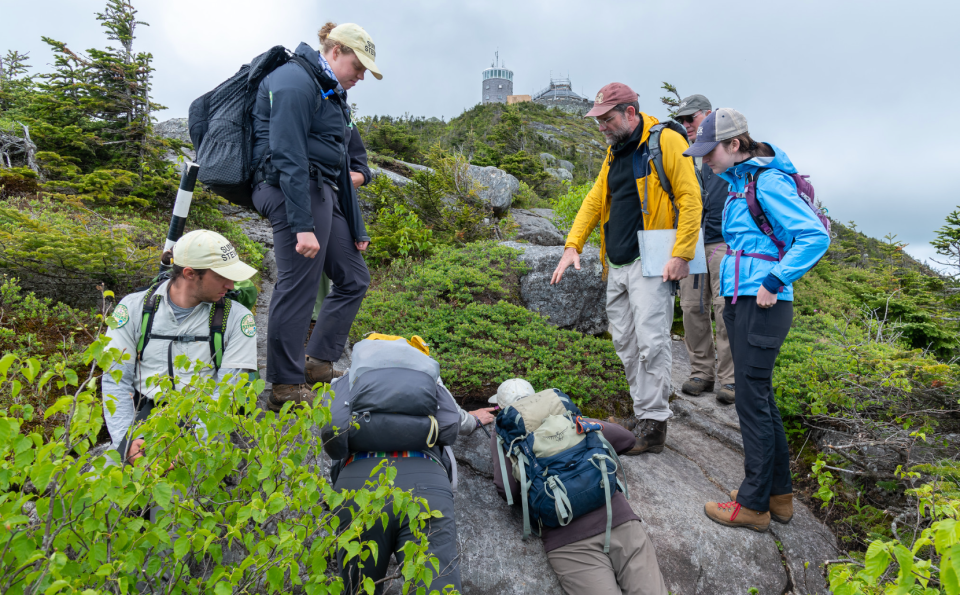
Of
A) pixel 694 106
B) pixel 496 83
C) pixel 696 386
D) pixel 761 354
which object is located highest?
pixel 496 83

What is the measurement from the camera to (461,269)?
6426 millimetres

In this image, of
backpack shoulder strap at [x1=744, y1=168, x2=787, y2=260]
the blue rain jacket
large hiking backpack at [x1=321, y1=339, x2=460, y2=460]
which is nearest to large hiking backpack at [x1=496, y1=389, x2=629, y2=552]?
large hiking backpack at [x1=321, y1=339, x2=460, y2=460]

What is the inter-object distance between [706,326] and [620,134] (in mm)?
2472

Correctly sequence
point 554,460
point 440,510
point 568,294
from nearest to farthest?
point 440,510 → point 554,460 → point 568,294

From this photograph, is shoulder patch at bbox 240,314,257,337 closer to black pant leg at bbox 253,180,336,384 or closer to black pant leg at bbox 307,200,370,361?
black pant leg at bbox 253,180,336,384

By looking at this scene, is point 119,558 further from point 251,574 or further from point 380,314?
point 380,314

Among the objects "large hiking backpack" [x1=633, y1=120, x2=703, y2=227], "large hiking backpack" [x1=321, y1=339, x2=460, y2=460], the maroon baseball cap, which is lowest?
"large hiking backpack" [x1=321, y1=339, x2=460, y2=460]

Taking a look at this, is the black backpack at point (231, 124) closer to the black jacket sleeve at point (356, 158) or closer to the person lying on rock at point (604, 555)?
the black jacket sleeve at point (356, 158)

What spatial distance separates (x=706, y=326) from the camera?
5184mm

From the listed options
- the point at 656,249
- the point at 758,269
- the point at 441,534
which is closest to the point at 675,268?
the point at 656,249

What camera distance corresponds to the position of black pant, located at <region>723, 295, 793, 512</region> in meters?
3.04

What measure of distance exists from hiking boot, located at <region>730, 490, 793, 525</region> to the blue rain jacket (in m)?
1.45

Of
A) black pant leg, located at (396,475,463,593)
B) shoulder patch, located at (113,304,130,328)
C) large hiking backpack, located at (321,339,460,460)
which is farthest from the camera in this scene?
shoulder patch, located at (113,304,130,328)

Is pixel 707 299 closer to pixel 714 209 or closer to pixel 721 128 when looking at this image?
pixel 714 209
